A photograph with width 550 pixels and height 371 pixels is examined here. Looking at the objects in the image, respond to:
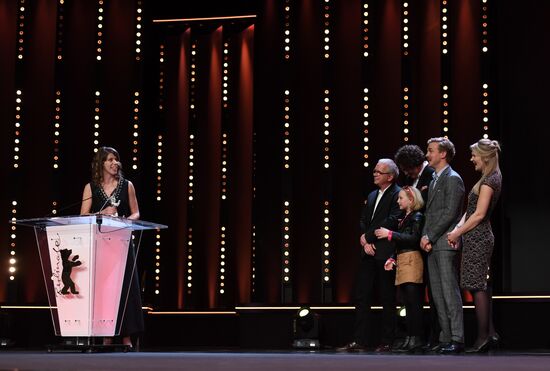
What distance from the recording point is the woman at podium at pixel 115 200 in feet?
20.2

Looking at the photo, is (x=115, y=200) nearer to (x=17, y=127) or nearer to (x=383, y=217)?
(x=383, y=217)

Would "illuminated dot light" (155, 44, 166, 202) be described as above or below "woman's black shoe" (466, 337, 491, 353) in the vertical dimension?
above

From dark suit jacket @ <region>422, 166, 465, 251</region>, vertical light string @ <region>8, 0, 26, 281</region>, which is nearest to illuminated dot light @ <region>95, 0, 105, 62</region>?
vertical light string @ <region>8, 0, 26, 281</region>

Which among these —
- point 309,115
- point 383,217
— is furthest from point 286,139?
point 383,217

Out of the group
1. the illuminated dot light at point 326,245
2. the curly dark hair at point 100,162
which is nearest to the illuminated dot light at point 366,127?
the illuminated dot light at point 326,245

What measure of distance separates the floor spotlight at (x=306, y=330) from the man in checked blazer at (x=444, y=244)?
57.0 inches

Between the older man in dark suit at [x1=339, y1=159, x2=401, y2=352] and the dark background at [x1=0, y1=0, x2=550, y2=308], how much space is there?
1516 mm

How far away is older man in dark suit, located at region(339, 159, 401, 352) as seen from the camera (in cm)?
643

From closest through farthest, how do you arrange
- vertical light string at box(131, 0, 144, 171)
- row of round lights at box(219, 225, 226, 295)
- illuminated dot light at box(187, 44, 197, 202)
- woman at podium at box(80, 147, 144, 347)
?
woman at podium at box(80, 147, 144, 347), vertical light string at box(131, 0, 144, 171), row of round lights at box(219, 225, 226, 295), illuminated dot light at box(187, 44, 197, 202)

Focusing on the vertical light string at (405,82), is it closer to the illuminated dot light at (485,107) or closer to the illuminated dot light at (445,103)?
the illuminated dot light at (445,103)

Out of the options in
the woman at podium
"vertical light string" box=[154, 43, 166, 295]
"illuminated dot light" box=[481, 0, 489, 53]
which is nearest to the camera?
the woman at podium

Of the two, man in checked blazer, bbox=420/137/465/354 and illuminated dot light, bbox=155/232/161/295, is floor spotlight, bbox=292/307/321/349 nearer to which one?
man in checked blazer, bbox=420/137/465/354

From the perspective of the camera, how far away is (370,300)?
6.55 meters

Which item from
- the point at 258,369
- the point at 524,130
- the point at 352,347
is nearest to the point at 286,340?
the point at 352,347
